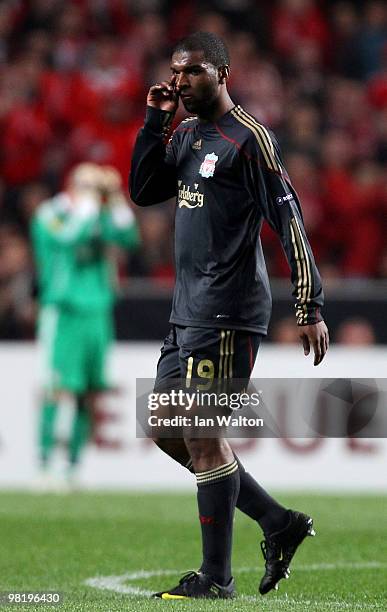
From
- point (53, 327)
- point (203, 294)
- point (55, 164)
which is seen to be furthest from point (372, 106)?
point (203, 294)

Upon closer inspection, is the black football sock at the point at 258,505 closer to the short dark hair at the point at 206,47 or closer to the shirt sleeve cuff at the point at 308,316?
the shirt sleeve cuff at the point at 308,316

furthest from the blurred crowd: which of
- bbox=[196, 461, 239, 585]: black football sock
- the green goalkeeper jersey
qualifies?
bbox=[196, 461, 239, 585]: black football sock

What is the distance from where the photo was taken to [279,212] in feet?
16.9

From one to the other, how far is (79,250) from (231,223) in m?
5.50

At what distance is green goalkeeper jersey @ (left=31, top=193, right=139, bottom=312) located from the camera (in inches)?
416

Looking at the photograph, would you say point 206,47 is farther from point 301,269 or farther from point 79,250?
point 79,250

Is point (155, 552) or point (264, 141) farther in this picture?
point (155, 552)

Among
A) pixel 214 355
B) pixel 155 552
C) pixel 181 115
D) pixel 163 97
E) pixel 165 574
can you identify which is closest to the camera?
pixel 214 355

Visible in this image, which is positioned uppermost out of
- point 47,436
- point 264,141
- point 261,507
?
point 264,141

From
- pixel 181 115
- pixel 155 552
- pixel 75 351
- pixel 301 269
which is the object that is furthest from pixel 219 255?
pixel 181 115

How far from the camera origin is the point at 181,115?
13.0 m

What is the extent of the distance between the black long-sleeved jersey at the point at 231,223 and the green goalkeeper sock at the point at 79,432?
203 inches

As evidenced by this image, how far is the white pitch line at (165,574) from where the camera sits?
5176 mm

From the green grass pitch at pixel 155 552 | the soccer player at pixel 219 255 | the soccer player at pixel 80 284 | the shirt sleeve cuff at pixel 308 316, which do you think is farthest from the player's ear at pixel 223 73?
the soccer player at pixel 80 284
